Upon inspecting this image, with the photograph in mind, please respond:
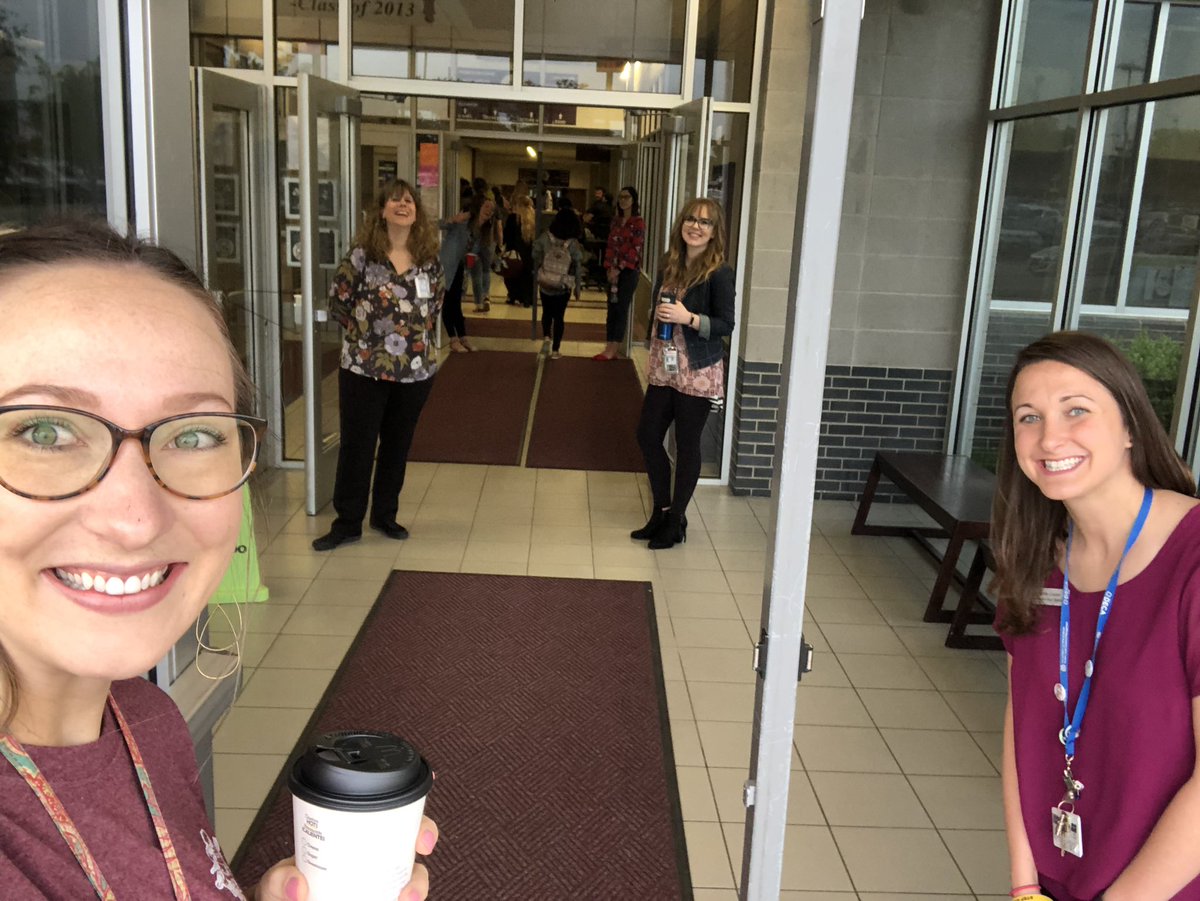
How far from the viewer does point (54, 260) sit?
867 millimetres

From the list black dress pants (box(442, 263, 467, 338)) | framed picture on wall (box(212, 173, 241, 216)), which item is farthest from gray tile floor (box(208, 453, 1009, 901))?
black dress pants (box(442, 263, 467, 338))

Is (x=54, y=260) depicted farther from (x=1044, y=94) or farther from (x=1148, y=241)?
(x=1044, y=94)

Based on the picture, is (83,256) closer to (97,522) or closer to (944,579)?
(97,522)

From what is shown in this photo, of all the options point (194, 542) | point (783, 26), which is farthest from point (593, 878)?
point (783, 26)

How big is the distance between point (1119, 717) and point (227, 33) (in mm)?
5779

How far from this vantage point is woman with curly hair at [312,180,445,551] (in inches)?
187

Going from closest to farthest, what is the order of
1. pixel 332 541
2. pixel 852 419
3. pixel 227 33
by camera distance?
pixel 332 541
pixel 227 33
pixel 852 419

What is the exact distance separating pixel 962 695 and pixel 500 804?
6.09 ft

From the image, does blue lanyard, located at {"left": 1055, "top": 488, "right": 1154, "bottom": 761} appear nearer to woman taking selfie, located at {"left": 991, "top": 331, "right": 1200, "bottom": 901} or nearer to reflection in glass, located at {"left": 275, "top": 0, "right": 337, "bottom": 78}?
woman taking selfie, located at {"left": 991, "top": 331, "right": 1200, "bottom": 901}

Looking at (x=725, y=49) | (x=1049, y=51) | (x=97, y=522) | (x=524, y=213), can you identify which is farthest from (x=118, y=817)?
(x=524, y=213)

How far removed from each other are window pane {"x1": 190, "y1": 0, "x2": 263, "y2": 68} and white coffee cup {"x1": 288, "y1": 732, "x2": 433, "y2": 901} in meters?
5.59

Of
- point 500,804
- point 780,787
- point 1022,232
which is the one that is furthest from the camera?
point 1022,232

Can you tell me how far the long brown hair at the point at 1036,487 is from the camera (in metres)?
1.67

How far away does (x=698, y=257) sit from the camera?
496 centimetres
